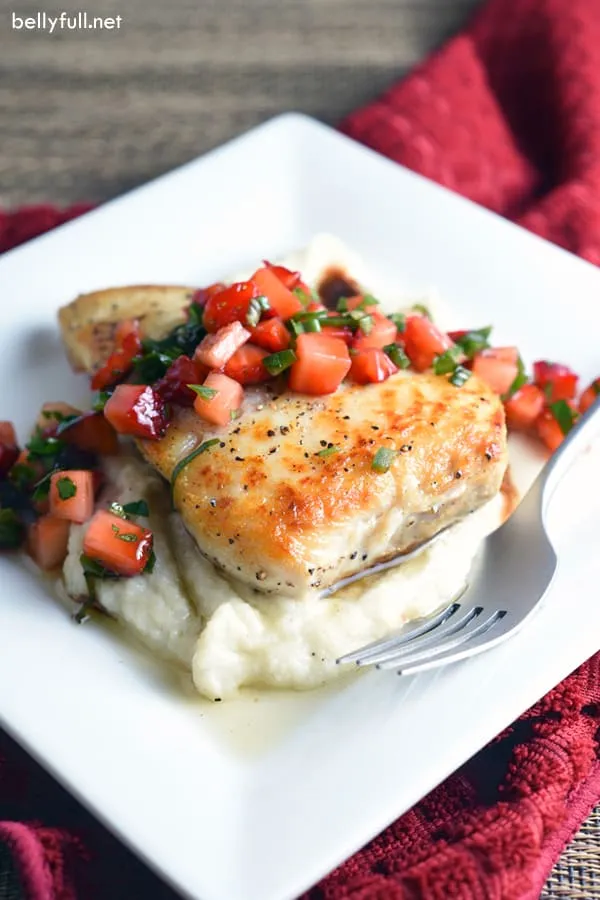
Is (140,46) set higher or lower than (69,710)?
higher

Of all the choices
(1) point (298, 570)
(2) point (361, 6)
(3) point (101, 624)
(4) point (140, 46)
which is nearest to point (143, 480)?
(3) point (101, 624)

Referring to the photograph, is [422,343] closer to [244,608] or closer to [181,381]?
[181,381]

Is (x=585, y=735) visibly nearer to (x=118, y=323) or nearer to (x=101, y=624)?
(x=101, y=624)

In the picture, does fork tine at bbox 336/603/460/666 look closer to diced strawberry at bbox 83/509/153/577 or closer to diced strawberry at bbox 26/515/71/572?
diced strawberry at bbox 83/509/153/577

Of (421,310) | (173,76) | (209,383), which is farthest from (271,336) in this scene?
(173,76)

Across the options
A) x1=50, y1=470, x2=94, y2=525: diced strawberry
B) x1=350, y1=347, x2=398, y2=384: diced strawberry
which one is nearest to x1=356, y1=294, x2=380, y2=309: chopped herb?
x1=350, y1=347, x2=398, y2=384: diced strawberry

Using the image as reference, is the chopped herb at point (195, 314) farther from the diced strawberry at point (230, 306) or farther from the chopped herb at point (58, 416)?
the chopped herb at point (58, 416)
